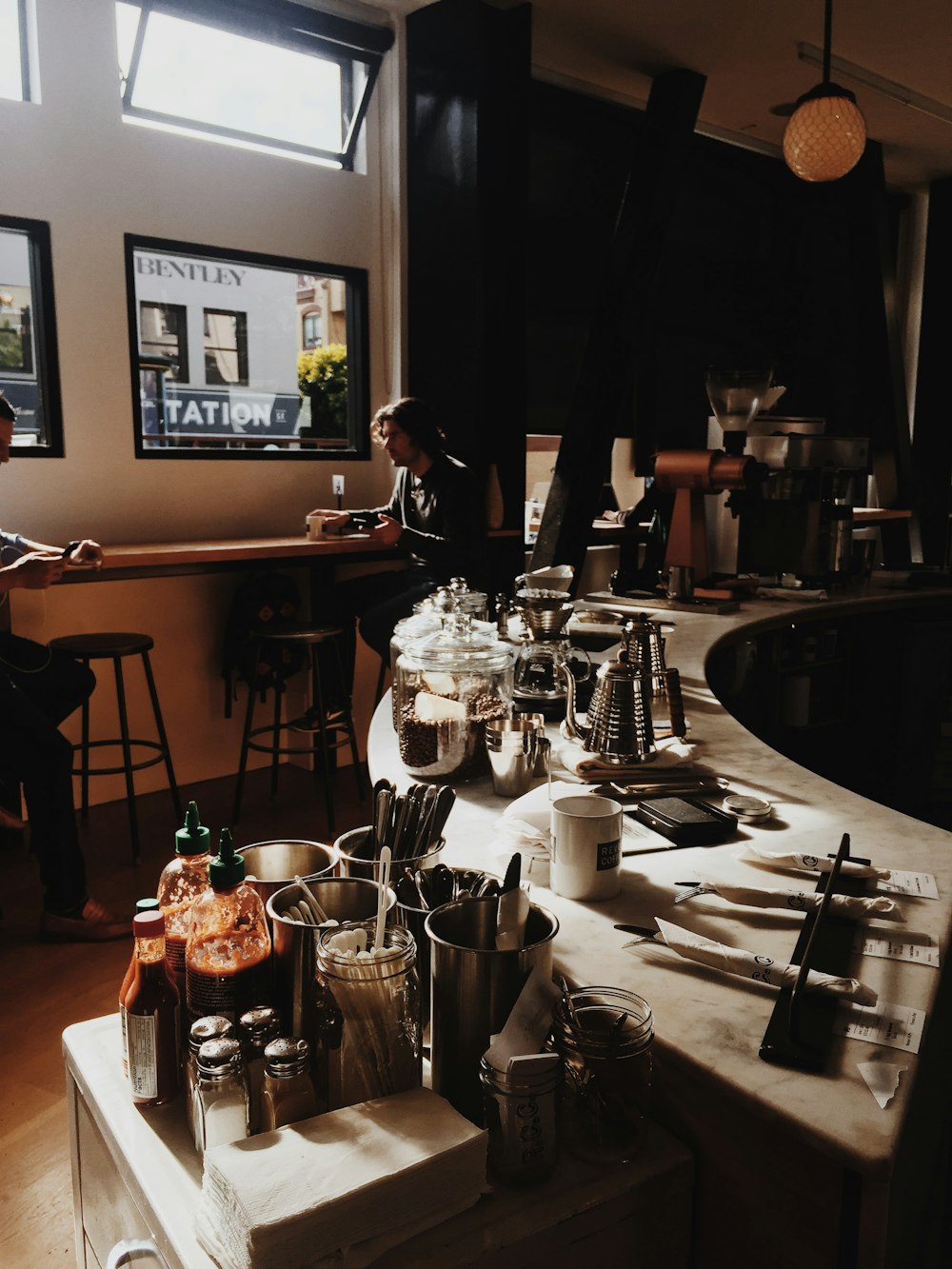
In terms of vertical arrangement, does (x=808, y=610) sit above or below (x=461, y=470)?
below

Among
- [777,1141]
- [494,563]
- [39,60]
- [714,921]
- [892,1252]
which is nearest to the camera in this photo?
[777,1141]

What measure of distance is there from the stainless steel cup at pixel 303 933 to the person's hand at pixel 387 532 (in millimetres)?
3453

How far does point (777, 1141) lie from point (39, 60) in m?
4.44

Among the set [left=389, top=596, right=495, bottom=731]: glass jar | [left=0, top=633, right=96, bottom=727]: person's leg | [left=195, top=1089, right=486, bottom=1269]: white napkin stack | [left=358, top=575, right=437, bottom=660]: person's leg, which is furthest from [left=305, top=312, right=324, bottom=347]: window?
[left=195, top=1089, right=486, bottom=1269]: white napkin stack

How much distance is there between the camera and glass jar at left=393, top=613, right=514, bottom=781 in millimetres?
1814

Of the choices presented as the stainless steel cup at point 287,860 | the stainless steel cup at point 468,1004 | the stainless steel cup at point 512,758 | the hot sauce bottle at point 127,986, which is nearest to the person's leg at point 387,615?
the stainless steel cup at point 512,758

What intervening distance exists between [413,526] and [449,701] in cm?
279

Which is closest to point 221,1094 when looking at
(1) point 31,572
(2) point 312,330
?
(1) point 31,572

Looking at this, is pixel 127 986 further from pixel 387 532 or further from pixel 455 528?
pixel 387 532

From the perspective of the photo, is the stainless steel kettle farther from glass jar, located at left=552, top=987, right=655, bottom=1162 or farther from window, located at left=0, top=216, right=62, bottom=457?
window, located at left=0, top=216, right=62, bottom=457

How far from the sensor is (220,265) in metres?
4.55

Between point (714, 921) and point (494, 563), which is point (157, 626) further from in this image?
point (714, 921)

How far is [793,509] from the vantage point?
4.22 metres

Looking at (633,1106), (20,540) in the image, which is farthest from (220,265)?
(633,1106)
